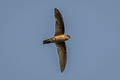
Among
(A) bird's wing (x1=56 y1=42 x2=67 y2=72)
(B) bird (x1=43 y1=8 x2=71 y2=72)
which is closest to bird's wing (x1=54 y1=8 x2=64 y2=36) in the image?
(B) bird (x1=43 y1=8 x2=71 y2=72)

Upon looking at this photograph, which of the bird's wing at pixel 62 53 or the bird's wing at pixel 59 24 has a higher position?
the bird's wing at pixel 59 24

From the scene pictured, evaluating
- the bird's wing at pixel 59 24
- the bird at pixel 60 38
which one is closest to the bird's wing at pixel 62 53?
the bird at pixel 60 38

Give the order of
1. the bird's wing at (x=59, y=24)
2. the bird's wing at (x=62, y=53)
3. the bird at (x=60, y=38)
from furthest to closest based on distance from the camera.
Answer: the bird's wing at (x=62, y=53), the bird's wing at (x=59, y=24), the bird at (x=60, y=38)

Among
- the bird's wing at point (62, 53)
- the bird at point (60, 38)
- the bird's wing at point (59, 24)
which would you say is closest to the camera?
the bird at point (60, 38)

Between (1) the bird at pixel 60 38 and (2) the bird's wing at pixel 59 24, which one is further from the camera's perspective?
(2) the bird's wing at pixel 59 24

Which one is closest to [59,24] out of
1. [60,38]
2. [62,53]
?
[60,38]

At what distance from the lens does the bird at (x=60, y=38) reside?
28.5 m

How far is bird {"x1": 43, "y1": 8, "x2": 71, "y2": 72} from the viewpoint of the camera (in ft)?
93.4

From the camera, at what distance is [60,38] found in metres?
28.5

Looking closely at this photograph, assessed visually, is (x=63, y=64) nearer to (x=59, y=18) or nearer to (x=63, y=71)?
(x=63, y=71)

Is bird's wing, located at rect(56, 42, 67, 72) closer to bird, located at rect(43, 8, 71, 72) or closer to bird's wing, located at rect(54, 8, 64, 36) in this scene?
bird, located at rect(43, 8, 71, 72)

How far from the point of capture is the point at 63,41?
28.9 metres

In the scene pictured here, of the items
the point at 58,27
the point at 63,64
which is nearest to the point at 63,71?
the point at 63,64

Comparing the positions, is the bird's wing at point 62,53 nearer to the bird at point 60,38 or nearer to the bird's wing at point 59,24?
the bird at point 60,38
